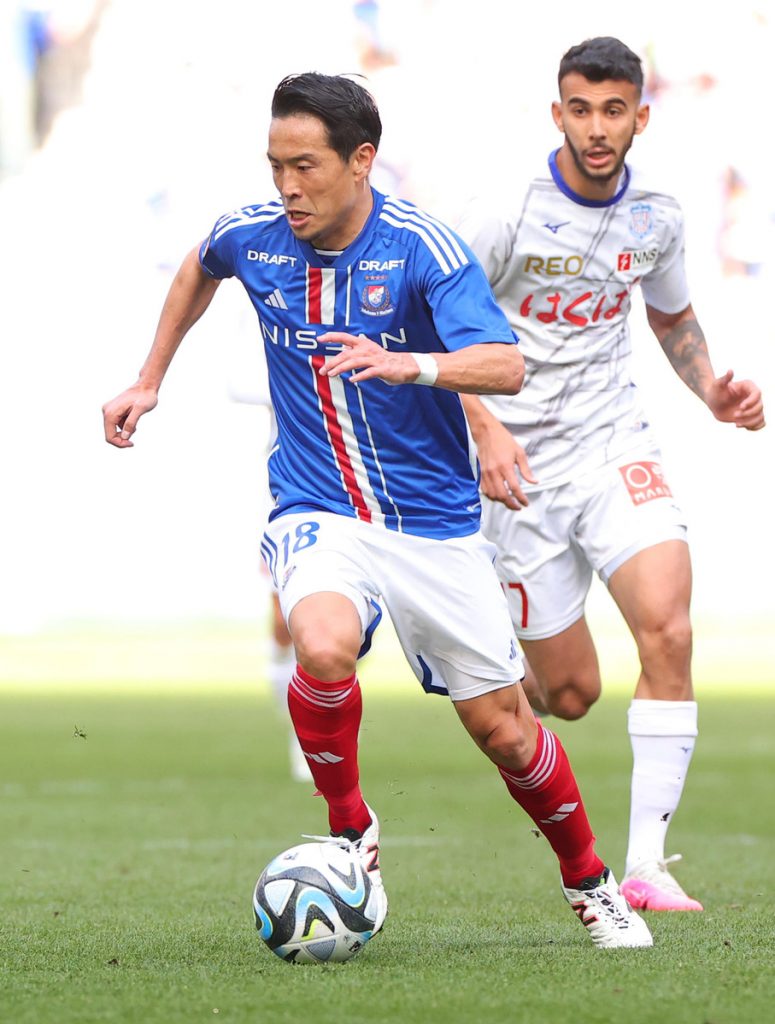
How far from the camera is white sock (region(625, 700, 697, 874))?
5953 mm

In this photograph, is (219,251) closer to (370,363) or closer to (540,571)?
(370,363)

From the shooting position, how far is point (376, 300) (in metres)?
4.73

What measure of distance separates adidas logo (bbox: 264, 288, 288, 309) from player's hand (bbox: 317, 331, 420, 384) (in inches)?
24.4

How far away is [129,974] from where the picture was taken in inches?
163

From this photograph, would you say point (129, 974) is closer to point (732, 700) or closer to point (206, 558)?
point (732, 700)

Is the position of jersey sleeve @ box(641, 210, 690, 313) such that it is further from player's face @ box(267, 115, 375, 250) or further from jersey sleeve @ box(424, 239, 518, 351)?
player's face @ box(267, 115, 375, 250)

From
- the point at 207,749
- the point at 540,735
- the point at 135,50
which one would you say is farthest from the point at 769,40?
the point at 540,735

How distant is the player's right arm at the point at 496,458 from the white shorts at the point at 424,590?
39 cm

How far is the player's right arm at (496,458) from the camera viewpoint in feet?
17.0

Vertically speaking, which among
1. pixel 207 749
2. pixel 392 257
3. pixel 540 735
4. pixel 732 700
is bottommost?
pixel 732 700

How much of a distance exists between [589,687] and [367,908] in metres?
2.24

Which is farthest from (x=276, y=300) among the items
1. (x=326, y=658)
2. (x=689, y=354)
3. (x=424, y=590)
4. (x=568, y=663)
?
(x=568, y=663)

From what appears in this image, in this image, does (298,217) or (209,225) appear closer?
(298,217)

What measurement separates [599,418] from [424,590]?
180 centimetres
